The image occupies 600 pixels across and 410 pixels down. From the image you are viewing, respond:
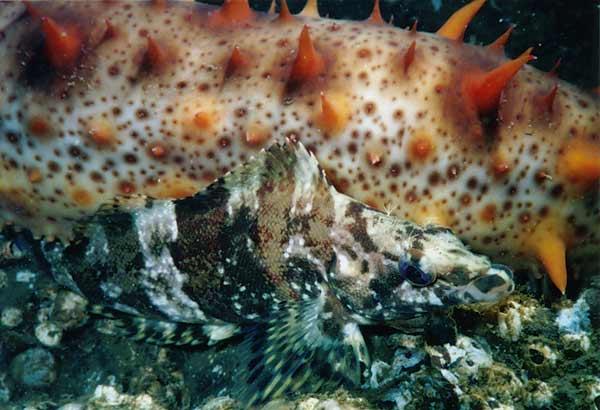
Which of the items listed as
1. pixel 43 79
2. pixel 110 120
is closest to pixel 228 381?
pixel 110 120

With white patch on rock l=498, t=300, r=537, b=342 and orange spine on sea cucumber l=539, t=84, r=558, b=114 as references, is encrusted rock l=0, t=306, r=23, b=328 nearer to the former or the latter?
white patch on rock l=498, t=300, r=537, b=342

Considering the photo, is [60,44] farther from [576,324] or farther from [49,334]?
[576,324]

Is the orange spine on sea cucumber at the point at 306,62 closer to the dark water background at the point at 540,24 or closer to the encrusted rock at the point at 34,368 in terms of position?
the dark water background at the point at 540,24

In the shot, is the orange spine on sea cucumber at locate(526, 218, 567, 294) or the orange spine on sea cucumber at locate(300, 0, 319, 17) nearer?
the orange spine on sea cucumber at locate(526, 218, 567, 294)

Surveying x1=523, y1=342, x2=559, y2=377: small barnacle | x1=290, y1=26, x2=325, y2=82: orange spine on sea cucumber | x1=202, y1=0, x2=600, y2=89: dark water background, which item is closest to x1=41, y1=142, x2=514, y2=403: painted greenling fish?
x1=290, y1=26, x2=325, y2=82: orange spine on sea cucumber

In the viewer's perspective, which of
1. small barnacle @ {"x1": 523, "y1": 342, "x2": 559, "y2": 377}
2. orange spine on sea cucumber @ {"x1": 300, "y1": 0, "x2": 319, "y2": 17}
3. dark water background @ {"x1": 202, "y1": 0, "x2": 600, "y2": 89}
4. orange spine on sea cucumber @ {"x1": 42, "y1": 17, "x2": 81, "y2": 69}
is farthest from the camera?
dark water background @ {"x1": 202, "y1": 0, "x2": 600, "y2": 89}

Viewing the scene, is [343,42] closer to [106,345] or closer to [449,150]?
[449,150]

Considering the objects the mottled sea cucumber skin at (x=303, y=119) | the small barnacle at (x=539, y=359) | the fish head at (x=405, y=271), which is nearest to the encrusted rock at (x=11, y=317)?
the mottled sea cucumber skin at (x=303, y=119)
